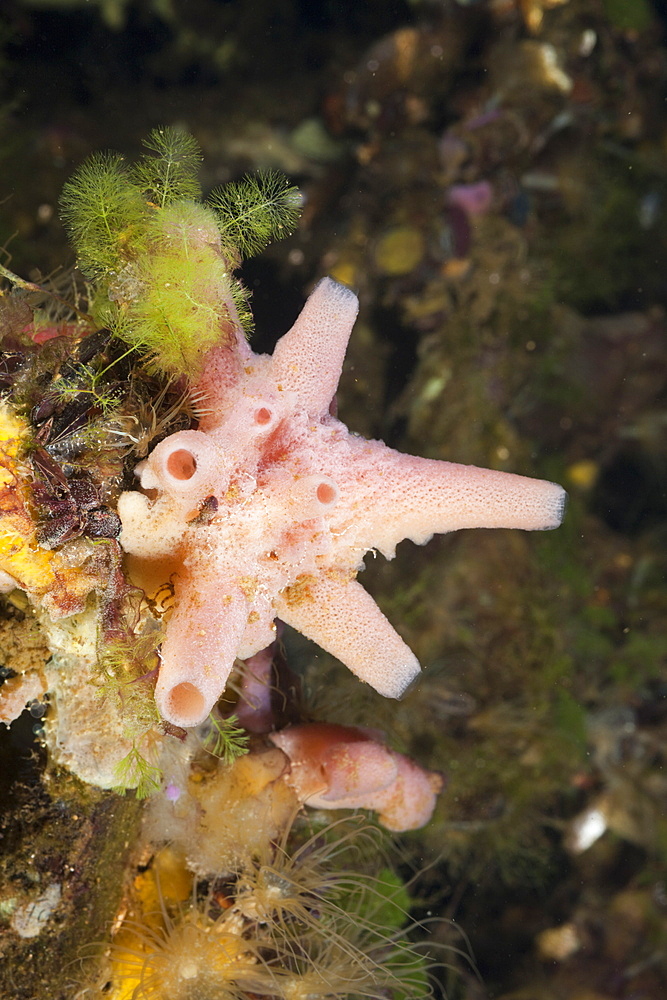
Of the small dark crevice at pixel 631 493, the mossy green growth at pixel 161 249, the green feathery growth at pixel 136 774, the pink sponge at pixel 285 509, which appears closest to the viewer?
the pink sponge at pixel 285 509

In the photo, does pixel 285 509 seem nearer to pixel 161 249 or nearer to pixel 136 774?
pixel 161 249

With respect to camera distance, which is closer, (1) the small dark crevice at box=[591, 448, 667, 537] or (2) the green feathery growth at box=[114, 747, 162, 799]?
(2) the green feathery growth at box=[114, 747, 162, 799]

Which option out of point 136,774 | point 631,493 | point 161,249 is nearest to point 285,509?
point 161,249

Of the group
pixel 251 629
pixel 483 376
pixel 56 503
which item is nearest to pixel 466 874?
pixel 483 376

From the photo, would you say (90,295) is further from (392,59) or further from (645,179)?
(645,179)

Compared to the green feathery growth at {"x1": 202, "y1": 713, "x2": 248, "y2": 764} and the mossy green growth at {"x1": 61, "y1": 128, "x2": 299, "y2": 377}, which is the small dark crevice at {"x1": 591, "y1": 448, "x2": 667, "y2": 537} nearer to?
the green feathery growth at {"x1": 202, "y1": 713, "x2": 248, "y2": 764}

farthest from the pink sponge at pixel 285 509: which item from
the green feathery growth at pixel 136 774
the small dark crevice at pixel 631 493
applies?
the small dark crevice at pixel 631 493

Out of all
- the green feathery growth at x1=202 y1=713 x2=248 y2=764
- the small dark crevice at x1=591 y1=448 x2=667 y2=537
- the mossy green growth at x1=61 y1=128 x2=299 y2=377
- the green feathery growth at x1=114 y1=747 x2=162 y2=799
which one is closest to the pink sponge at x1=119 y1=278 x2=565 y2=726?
the mossy green growth at x1=61 y1=128 x2=299 y2=377

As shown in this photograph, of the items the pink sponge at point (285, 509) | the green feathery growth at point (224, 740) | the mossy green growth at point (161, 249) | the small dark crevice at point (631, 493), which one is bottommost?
the small dark crevice at point (631, 493)

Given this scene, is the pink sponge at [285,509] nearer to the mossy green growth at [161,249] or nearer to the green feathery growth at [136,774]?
the mossy green growth at [161,249]
